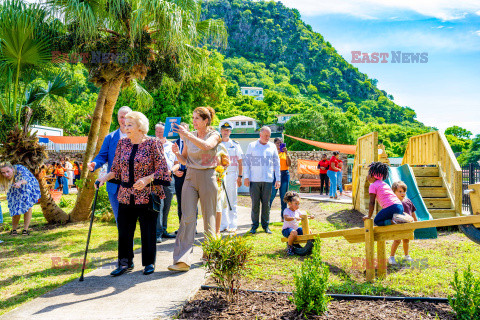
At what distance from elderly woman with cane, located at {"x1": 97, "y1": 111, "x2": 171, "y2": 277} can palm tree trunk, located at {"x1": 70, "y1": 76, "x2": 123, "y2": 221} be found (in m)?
4.44

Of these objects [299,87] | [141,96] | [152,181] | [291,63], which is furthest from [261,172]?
[291,63]

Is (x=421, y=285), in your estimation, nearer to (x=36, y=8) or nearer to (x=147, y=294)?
(x=147, y=294)

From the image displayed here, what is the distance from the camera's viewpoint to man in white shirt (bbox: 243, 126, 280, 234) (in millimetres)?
6855

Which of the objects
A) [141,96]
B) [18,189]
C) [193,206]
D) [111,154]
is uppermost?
[141,96]

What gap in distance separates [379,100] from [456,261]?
151533 mm

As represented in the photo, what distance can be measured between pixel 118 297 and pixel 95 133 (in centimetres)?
572

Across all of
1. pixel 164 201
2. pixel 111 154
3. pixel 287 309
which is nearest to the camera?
pixel 287 309

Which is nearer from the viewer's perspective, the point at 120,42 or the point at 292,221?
the point at 292,221

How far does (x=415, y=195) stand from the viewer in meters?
7.62

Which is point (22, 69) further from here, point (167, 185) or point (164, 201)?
point (167, 185)

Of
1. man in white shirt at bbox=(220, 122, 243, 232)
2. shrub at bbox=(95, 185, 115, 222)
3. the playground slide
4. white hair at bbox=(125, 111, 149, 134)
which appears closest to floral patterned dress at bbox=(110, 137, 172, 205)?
white hair at bbox=(125, 111, 149, 134)

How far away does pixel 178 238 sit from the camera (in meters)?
4.35

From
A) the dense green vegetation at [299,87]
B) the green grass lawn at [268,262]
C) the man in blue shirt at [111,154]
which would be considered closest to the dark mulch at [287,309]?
the green grass lawn at [268,262]

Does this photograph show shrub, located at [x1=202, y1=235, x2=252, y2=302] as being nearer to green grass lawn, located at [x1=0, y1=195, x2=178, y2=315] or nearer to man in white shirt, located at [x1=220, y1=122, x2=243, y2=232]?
green grass lawn, located at [x1=0, y1=195, x2=178, y2=315]
